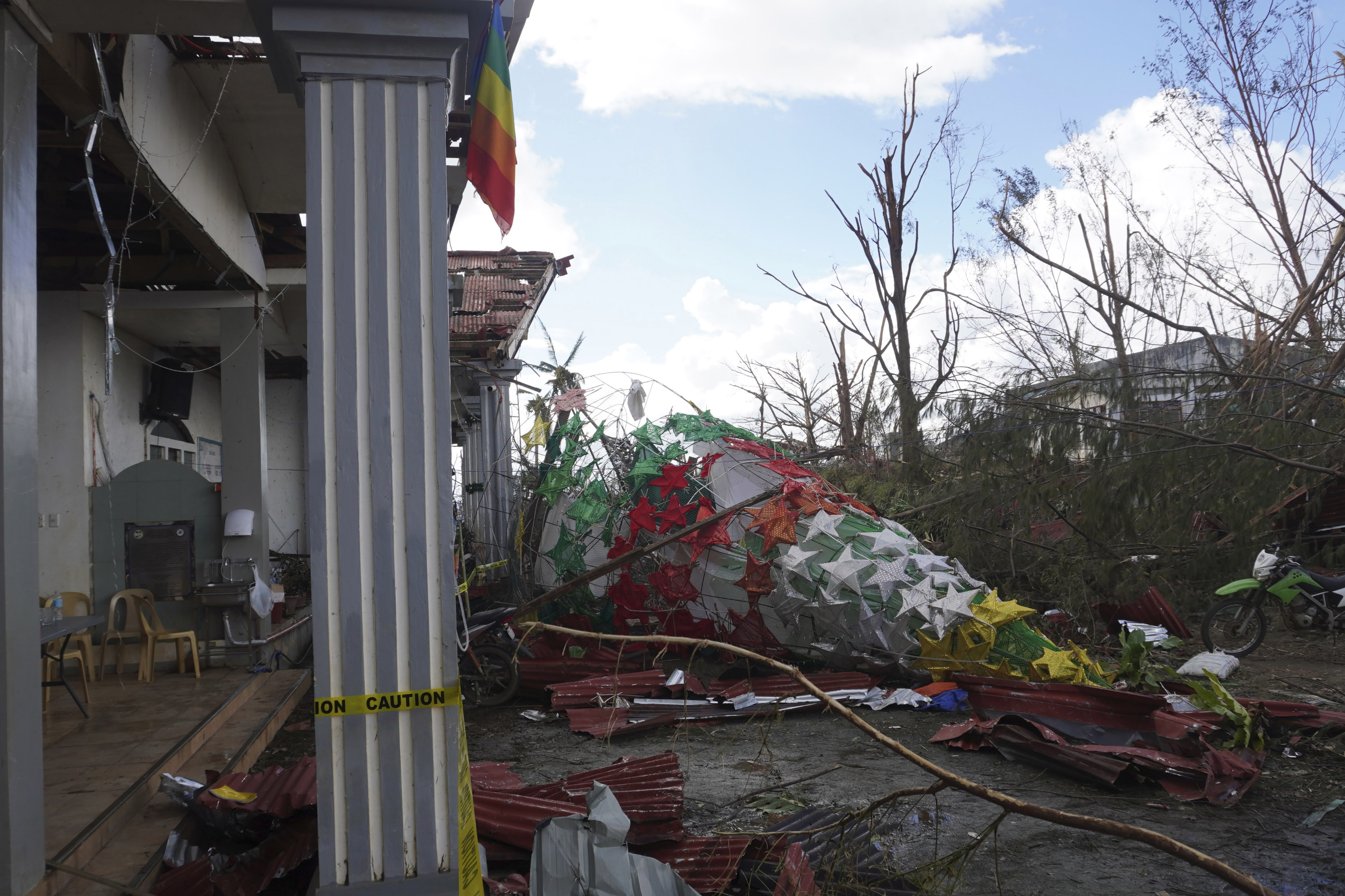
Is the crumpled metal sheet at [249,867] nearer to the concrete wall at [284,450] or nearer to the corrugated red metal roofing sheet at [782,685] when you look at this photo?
the corrugated red metal roofing sheet at [782,685]

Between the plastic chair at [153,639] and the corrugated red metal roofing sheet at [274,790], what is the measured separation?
3.45m

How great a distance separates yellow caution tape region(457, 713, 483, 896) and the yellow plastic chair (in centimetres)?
420

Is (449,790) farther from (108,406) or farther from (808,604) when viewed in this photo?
(108,406)

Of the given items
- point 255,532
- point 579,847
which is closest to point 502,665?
point 255,532

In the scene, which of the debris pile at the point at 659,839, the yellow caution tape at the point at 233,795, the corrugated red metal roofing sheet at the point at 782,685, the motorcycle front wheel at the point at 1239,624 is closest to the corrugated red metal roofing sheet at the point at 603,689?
the corrugated red metal roofing sheet at the point at 782,685

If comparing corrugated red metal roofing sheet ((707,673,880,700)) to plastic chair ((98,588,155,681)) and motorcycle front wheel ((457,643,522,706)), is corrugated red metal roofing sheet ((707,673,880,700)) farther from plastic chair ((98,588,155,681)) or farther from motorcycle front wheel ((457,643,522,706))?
plastic chair ((98,588,155,681))

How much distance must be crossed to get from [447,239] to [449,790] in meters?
1.77

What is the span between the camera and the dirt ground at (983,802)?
3896mm

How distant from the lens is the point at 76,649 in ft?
24.3

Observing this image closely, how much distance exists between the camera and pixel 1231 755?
512 cm

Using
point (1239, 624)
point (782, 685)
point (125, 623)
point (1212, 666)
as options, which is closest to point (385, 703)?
point (782, 685)

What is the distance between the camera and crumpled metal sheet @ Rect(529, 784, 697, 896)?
3125mm

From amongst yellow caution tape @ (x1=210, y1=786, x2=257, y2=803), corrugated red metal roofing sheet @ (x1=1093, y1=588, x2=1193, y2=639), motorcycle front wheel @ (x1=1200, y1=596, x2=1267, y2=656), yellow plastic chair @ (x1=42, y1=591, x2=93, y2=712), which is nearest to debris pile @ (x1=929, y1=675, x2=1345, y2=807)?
motorcycle front wheel @ (x1=1200, y1=596, x2=1267, y2=656)

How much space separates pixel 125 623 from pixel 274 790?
193 inches
